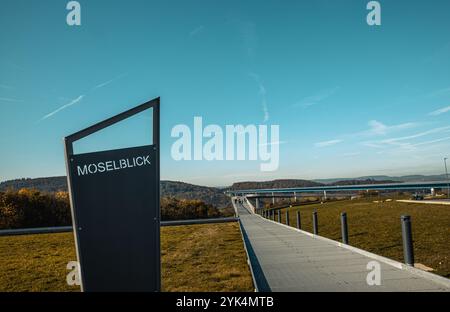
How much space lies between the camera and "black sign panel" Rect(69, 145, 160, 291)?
3168 mm

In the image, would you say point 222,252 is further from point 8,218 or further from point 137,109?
point 8,218

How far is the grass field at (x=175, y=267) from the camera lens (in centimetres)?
580

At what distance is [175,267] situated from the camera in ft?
24.7

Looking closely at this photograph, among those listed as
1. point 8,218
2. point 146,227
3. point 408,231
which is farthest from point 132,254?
point 8,218

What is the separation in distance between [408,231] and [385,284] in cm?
159

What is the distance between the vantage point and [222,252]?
9227mm

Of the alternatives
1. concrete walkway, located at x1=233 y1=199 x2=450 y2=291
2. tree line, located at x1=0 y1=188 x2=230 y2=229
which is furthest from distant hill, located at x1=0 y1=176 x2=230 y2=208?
concrete walkway, located at x1=233 y1=199 x2=450 y2=291

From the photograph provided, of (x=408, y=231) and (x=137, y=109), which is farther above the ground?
(x=137, y=109)

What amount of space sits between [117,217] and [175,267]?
15.5ft
